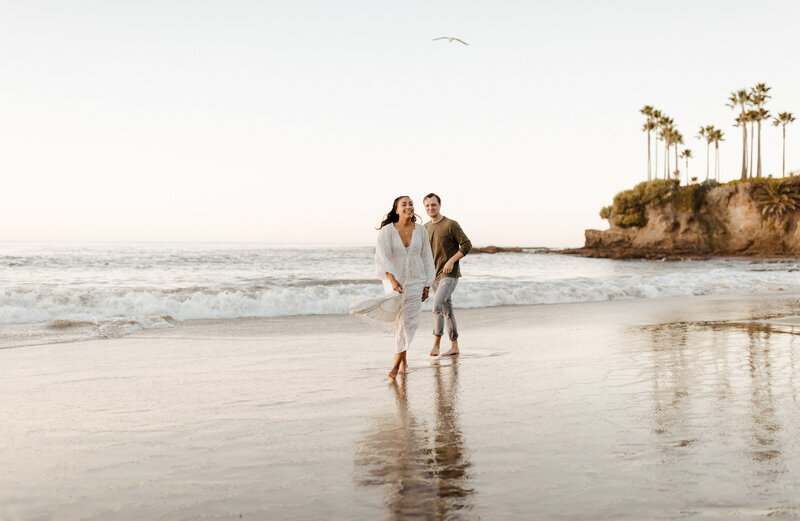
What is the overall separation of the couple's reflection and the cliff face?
6436cm

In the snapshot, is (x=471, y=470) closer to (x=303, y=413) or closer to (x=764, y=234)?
(x=303, y=413)

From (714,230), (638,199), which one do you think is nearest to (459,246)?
(714,230)

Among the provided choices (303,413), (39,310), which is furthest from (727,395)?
(39,310)

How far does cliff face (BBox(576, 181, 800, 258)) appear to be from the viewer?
217 feet

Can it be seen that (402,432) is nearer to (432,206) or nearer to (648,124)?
(432,206)

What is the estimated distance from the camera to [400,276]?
7.12m

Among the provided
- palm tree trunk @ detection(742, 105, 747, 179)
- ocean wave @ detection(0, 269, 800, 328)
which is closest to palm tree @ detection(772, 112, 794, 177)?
palm tree trunk @ detection(742, 105, 747, 179)

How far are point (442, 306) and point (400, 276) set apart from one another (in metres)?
1.81

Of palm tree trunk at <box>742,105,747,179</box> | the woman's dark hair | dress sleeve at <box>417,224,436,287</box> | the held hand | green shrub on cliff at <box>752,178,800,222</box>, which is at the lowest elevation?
the held hand

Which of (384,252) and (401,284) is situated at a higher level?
(384,252)

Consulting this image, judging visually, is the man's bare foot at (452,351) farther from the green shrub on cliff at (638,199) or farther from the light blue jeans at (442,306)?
the green shrub on cliff at (638,199)

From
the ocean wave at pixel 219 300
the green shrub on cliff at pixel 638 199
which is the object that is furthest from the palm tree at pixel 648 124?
the ocean wave at pixel 219 300

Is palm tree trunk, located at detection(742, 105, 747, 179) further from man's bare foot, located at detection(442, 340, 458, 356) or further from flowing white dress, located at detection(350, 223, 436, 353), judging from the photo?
flowing white dress, located at detection(350, 223, 436, 353)

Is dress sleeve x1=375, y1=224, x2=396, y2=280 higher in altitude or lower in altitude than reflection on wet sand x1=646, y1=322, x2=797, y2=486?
higher
